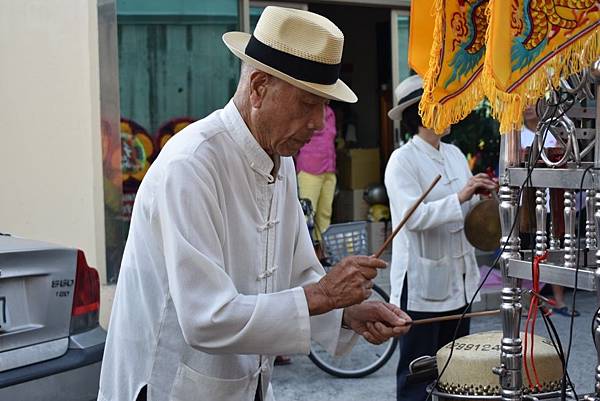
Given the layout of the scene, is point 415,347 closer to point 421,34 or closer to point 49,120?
point 421,34

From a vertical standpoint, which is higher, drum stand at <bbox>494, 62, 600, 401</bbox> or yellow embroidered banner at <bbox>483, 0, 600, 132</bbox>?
yellow embroidered banner at <bbox>483, 0, 600, 132</bbox>

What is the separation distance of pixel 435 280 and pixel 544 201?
6.17 feet

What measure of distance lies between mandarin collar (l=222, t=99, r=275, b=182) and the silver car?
1.69 m

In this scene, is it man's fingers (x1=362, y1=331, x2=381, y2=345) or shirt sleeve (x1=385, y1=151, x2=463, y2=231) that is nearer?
man's fingers (x1=362, y1=331, x2=381, y2=345)

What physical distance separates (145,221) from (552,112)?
4.69 feet

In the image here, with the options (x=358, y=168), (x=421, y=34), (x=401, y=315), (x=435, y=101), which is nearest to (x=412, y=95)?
(x=421, y=34)

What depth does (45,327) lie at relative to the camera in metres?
4.24

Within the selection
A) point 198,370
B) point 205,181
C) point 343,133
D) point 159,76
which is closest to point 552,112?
point 205,181

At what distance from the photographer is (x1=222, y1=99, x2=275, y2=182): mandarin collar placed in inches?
113

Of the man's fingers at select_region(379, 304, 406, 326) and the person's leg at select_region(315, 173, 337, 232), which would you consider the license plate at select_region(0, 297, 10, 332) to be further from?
the person's leg at select_region(315, 173, 337, 232)

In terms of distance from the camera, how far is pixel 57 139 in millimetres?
7582

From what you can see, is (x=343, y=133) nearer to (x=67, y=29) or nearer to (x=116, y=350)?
(x=67, y=29)

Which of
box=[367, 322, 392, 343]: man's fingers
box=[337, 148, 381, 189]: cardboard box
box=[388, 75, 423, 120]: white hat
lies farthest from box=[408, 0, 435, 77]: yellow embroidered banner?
box=[337, 148, 381, 189]: cardboard box

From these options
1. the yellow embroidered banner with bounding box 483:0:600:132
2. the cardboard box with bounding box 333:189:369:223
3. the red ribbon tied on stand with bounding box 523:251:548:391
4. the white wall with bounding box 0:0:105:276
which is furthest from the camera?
the cardboard box with bounding box 333:189:369:223
